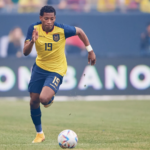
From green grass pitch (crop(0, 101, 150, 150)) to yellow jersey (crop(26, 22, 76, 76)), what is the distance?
1.33m

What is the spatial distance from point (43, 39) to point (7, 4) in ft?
39.5

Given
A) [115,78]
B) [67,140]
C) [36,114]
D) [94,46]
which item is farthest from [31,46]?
[94,46]

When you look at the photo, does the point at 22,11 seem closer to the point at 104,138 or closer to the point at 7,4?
the point at 7,4

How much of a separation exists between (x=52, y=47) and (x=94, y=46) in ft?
40.3

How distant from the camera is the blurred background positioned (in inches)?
619

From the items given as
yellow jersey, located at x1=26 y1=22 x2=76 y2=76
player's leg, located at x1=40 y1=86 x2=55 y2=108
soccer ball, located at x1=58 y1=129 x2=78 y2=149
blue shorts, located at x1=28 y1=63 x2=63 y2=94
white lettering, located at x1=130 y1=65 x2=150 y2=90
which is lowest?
white lettering, located at x1=130 y1=65 x2=150 y2=90

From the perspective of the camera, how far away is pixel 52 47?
7.18m

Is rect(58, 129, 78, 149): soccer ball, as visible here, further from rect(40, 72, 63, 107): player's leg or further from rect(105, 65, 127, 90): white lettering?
rect(105, 65, 127, 90): white lettering

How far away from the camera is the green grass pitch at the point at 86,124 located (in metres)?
6.70

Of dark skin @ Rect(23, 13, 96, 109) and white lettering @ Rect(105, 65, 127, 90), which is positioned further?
white lettering @ Rect(105, 65, 127, 90)

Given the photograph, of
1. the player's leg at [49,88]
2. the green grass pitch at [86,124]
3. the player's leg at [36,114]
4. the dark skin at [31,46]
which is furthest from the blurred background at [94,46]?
the player's leg at [49,88]

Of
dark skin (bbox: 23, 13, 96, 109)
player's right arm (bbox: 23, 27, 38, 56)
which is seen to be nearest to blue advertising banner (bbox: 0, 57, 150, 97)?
dark skin (bbox: 23, 13, 96, 109)

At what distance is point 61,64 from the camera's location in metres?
7.34

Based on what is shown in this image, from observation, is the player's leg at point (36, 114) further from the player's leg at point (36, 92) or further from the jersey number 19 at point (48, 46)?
Result: the jersey number 19 at point (48, 46)
